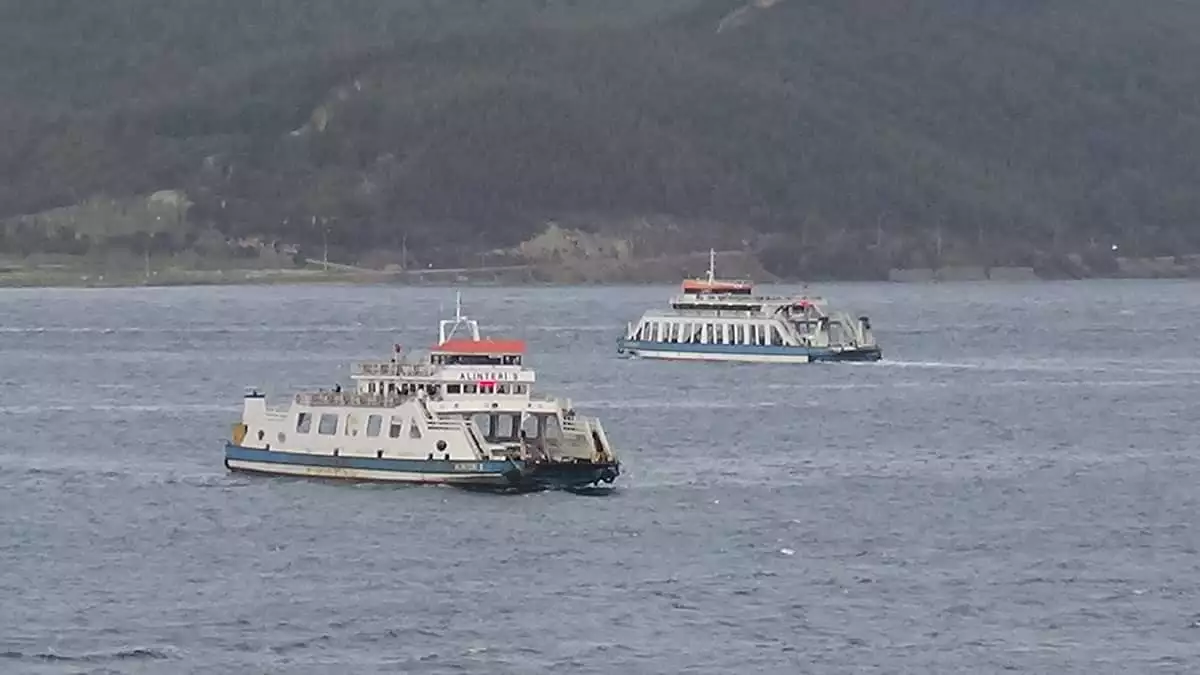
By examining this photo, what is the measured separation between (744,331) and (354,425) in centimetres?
8519

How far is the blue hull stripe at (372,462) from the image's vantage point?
91.9 metres

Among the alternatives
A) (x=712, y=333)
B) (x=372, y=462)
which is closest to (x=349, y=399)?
(x=372, y=462)

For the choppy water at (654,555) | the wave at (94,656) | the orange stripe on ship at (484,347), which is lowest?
the wave at (94,656)

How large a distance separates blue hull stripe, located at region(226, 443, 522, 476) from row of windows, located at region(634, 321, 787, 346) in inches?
3169

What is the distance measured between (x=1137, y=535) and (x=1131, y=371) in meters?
83.1

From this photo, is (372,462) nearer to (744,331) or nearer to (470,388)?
(470,388)

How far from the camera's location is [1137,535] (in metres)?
86.9

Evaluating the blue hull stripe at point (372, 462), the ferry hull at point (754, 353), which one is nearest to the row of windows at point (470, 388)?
the blue hull stripe at point (372, 462)

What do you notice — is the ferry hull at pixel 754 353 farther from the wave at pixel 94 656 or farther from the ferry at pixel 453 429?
the wave at pixel 94 656

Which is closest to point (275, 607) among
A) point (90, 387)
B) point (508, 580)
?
point (508, 580)

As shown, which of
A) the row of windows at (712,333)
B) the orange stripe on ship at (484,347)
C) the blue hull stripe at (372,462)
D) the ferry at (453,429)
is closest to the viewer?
the blue hull stripe at (372,462)

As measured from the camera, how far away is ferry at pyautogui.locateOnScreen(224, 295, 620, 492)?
303 ft

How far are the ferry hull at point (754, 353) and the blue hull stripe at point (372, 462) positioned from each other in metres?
78.5

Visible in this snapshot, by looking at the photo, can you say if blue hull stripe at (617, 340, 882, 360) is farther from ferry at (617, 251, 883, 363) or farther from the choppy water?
the choppy water
